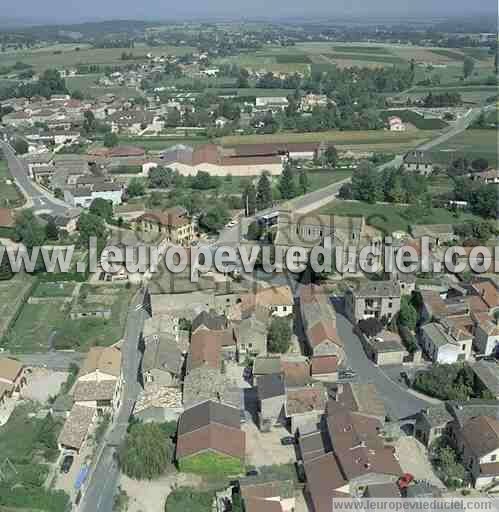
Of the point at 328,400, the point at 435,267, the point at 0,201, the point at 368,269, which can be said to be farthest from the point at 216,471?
the point at 0,201

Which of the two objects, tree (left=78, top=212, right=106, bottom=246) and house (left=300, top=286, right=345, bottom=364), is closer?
house (left=300, top=286, right=345, bottom=364)

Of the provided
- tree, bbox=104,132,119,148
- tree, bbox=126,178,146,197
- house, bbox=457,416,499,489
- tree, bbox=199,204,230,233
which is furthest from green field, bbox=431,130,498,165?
house, bbox=457,416,499,489

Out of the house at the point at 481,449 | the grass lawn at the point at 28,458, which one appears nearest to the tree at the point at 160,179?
the grass lawn at the point at 28,458

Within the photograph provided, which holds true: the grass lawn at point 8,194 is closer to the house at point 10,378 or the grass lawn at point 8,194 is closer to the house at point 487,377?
the house at point 10,378

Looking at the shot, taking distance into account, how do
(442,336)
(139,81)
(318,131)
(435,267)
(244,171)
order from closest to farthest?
1. (442,336)
2. (435,267)
3. (244,171)
4. (318,131)
5. (139,81)

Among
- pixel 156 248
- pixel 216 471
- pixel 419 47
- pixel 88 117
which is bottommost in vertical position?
pixel 216 471

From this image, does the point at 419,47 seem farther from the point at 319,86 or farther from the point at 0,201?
the point at 0,201

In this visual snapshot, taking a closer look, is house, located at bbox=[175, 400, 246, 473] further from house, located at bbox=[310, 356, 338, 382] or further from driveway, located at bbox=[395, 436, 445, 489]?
driveway, located at bbox=[395, 436, 445, 489]
